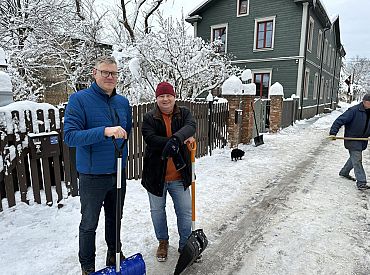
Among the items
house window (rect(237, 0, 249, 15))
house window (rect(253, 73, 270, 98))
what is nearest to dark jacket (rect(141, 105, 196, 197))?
house window (rect(253, 73, 270, 98))

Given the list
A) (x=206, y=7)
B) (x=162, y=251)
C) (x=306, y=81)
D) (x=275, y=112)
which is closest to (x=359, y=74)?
(x=306, y=81)

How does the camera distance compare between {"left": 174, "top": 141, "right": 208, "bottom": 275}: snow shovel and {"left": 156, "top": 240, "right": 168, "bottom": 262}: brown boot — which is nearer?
{"left": 174, "top": 141, "right": 208, "bottom": 275}: snow shovel

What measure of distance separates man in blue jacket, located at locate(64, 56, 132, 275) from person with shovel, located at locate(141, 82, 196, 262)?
1.09ft

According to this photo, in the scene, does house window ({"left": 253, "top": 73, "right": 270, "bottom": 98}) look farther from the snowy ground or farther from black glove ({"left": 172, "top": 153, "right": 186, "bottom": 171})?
black glove ({"left": 172, "top": 153, "right": 186, "bottom": 171})

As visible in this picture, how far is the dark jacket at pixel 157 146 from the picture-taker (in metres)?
2.55

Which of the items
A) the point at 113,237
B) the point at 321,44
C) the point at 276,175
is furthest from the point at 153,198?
the point at 321,44

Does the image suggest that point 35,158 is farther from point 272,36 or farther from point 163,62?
point 272,36

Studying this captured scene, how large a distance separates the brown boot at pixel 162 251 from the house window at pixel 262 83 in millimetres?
16053

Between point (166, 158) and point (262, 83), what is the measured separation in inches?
646

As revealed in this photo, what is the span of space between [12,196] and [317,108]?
23.2 m

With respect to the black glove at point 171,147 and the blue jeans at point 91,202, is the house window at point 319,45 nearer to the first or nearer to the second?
the black glove at point 171,147

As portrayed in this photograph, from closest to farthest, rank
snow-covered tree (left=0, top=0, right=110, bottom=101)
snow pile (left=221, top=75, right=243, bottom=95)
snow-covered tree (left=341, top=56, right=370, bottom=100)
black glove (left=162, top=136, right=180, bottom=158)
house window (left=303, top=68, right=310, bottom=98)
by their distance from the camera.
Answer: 1. black glove (left=162, top=136, right=180, bottom=158)
2. snow pile (left=221, top=75, right=243, bottom=95)
3. snow-covered tree (left=0, top=0, right=110, bottom=101)
4. house window (left=303, top=68, right=310, bottom=98)
5. snow-covered tree (left=341, top=56, right=370, bottom=100)

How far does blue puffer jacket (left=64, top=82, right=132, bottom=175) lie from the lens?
206 centimetres

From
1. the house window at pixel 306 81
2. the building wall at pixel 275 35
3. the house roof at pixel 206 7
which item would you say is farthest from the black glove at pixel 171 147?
the house roof at pixel 206 7
